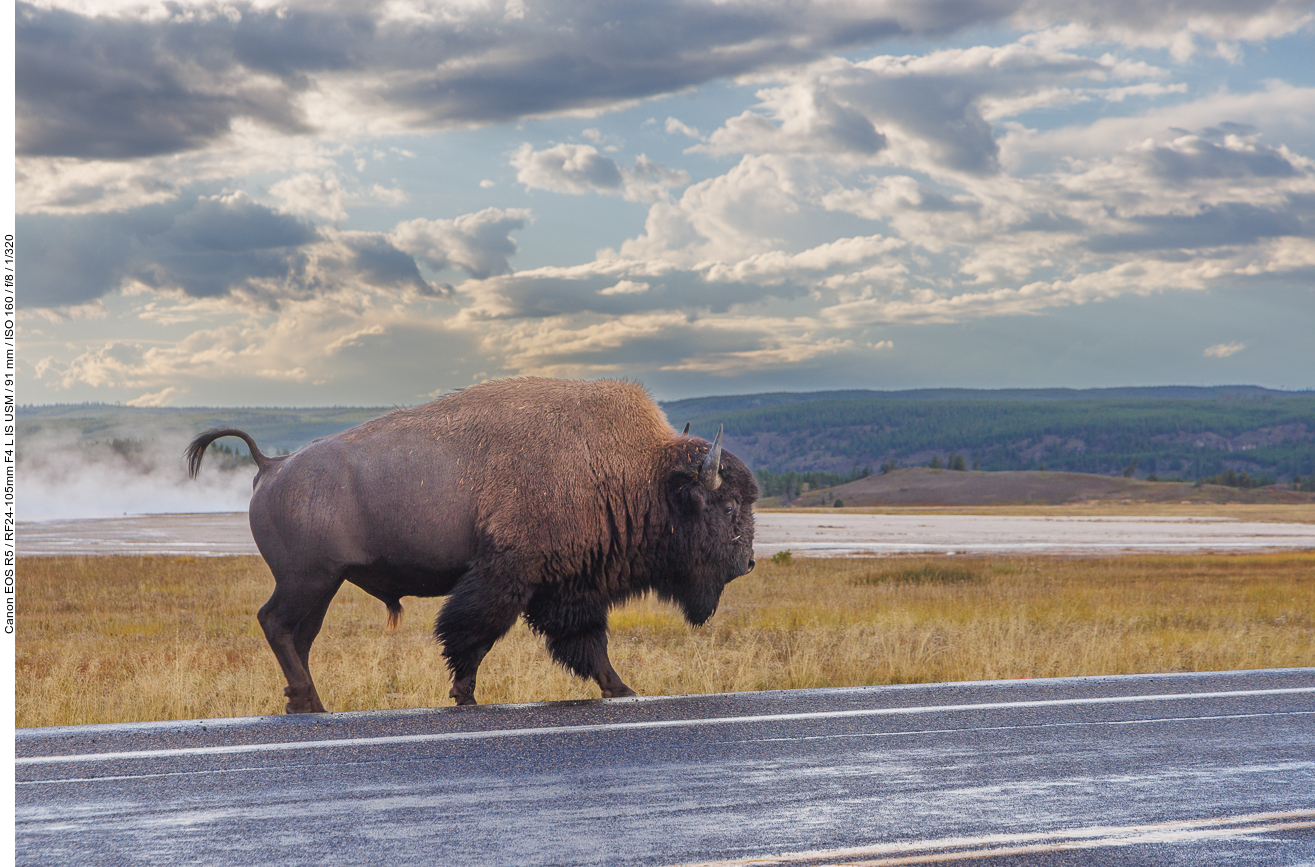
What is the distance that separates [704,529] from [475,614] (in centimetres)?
181

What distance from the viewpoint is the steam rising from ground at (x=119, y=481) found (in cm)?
8473

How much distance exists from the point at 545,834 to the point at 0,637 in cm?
313

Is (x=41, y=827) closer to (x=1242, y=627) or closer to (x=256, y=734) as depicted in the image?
(x=256, y=734)

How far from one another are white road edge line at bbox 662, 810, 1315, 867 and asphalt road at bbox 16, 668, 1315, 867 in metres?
0.01

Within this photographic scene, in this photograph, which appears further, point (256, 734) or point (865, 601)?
point (865, 601)

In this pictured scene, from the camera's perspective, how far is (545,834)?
454 centimetres

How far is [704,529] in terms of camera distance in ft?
26.7

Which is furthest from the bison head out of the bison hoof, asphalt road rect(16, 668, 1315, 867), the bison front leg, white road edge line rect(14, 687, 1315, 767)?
the bison hoof

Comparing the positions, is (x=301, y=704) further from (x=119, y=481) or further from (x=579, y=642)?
(x=119, y=481)

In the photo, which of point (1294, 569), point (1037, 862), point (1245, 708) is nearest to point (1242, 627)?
point (1245, 708)

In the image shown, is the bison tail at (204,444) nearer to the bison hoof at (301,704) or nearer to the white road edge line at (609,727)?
the bison hoof at (301,704)

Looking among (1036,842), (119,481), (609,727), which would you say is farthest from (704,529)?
(119,481)

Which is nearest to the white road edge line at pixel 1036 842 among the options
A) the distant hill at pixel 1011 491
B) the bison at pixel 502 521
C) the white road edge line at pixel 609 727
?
the white road edge line at pixel 609 727

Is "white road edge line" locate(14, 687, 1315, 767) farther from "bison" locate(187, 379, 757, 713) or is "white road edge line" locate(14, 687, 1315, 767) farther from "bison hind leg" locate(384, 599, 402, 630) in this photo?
"bison hind leg" locate(384, 599, 402, 630)
